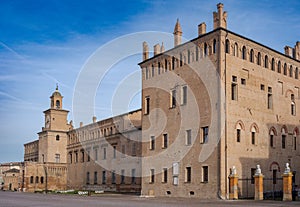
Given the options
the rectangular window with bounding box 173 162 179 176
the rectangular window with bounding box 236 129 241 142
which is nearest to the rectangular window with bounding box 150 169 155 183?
the rectangular window with bounding box 173 162 179 176

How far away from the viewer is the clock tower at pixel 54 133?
7612 centimetres

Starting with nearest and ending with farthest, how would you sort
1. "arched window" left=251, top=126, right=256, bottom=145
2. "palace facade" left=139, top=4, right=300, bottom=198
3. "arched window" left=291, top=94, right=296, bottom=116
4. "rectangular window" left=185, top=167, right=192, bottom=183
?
1. "palace facade" left=139, top=4, right=300, bottom=198
2. "arched window" left=251, top=126, right=256, bottom=145
3. "rectangular window" left=185, top=167, right=192, bottom=183
4. "arched window" left=291, top=94, right=296, bottom=116

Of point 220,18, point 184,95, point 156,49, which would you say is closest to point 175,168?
point 184,95

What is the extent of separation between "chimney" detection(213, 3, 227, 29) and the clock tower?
47.2 meters

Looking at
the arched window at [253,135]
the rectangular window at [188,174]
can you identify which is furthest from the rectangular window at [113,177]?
the arched window at [253,135]

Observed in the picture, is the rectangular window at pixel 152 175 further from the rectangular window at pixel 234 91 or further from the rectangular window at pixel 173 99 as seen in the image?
the rectangular window at pixel 234 91

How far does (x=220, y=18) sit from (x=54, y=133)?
48281mm

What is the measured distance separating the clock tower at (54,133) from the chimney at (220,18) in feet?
155

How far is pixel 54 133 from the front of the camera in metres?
77.2

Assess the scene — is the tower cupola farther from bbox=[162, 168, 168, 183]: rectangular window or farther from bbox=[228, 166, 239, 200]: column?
bbox=[228, 166, 239, 200]: column

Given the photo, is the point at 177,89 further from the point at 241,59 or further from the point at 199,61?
the point at 241,59

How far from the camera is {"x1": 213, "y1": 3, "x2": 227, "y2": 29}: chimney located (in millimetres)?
36688

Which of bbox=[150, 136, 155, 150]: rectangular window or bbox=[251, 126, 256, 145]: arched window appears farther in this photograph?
bbox=[150, 136, 155, 150]: rectangular window

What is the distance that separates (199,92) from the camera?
38281mm
